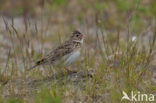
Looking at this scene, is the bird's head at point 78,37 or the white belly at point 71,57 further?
the bird's head at point 78,37

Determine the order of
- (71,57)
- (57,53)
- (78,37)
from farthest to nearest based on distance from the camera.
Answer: (78,37) < (57,53) < (71,57)

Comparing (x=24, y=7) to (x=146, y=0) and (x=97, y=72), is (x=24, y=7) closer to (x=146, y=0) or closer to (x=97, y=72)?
(x=146, y=0)

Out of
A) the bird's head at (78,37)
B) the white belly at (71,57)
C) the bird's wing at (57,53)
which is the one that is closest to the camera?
the white belly at (71,57)

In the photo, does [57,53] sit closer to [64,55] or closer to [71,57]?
[64,55]

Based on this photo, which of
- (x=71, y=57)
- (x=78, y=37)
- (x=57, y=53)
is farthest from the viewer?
(x=78, y=37)

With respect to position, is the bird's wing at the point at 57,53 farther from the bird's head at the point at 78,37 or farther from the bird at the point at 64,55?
the bird's head at the point at 78,37

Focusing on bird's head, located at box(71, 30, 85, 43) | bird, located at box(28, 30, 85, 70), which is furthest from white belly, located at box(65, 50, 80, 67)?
bird's head, located at box(71, 30, 85, 43)

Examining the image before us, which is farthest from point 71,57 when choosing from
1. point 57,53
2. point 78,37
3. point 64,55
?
point 78,37

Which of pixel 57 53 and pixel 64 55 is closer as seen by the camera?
pixel 64 55

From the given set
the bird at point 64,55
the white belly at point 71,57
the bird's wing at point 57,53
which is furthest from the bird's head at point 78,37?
the white belly at point 71,57

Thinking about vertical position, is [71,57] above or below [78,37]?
below

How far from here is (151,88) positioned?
20.1ft

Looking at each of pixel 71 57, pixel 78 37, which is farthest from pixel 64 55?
pixel 78 37

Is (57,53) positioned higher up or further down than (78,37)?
further down
